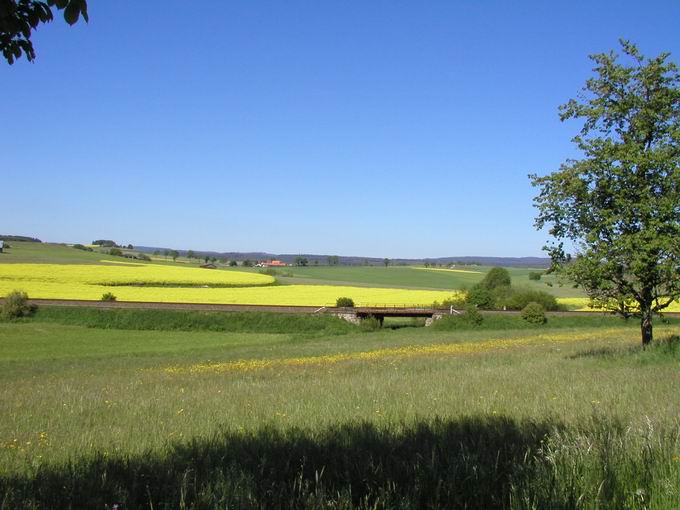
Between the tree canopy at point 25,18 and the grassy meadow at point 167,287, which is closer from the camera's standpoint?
the tree canopy at point 25,18

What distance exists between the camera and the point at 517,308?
2208 inches

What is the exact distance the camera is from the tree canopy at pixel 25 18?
3.62m

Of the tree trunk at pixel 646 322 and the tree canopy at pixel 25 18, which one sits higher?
the tree canopy at pixel 25 18

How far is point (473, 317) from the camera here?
164 ft

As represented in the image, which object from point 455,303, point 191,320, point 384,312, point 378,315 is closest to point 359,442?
point 191,320

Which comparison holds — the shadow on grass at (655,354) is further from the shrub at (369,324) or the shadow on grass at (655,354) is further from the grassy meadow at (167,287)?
the grassy meadow at (167,287)

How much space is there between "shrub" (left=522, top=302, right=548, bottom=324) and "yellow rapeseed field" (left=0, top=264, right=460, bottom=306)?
17323 mm

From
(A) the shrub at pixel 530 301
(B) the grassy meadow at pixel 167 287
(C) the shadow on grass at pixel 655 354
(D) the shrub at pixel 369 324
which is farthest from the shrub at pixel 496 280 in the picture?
(C) the shadow on grass at pixel 655 354

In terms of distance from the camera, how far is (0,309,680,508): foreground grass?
12.7 ft

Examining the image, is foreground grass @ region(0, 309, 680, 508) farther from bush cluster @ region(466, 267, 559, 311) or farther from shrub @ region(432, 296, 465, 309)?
shrub @ region(432, 296, 465, 309)

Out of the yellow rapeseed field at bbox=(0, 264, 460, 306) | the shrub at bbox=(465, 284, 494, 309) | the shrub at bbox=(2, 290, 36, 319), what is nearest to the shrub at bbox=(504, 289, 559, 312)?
the shrub at bbox=(465, 284, 494, 309)

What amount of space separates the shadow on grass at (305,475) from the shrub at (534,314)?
45571mm

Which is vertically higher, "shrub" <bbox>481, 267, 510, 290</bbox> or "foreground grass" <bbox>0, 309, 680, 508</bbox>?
"shrub" <bbox>481, 267, 510, 290</bbox>

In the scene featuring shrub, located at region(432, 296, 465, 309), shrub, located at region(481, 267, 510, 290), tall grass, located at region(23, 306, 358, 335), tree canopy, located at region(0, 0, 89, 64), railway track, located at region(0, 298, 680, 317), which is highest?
tree canopy, located at region(0, 0, 89, 64)
